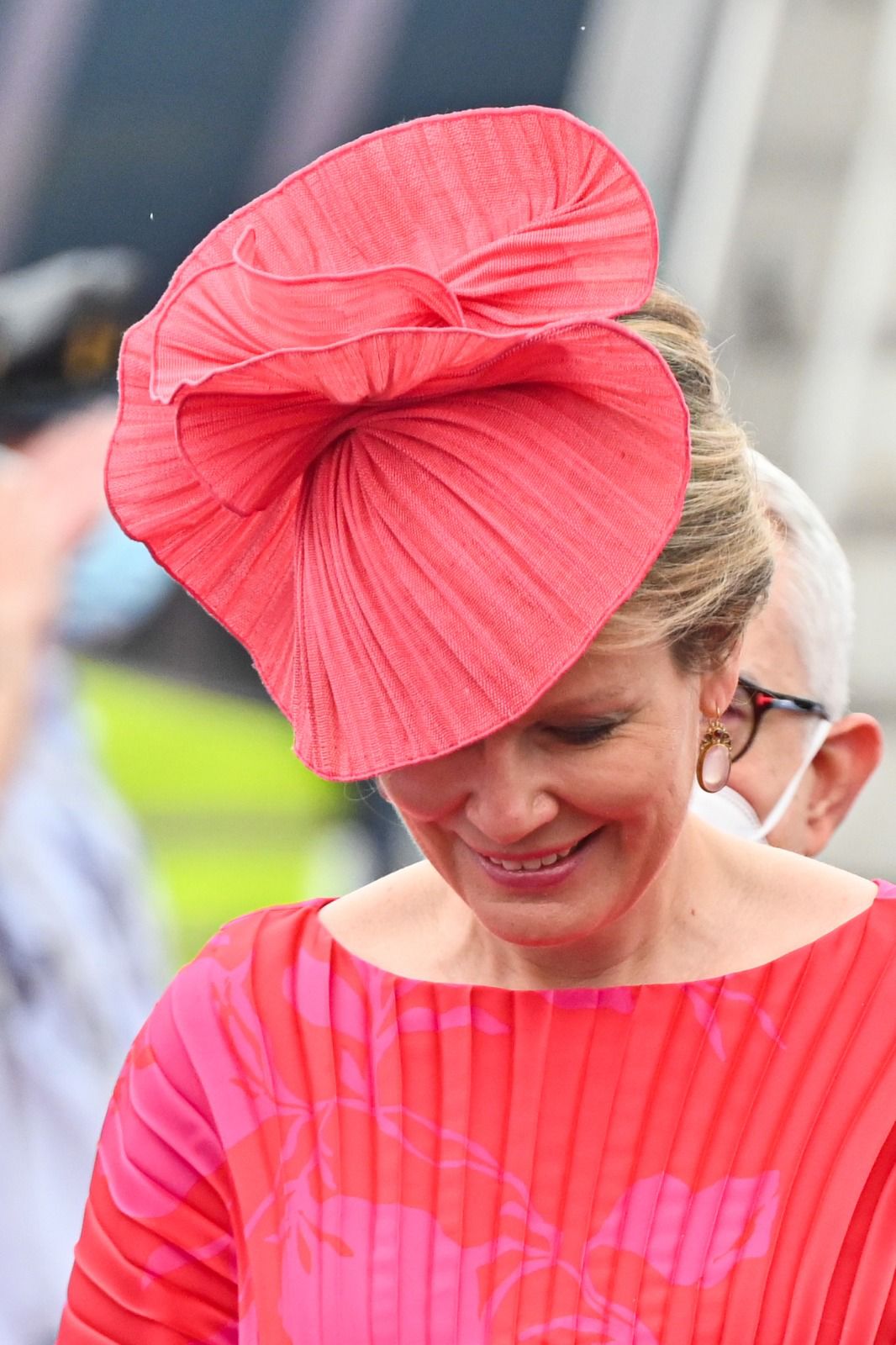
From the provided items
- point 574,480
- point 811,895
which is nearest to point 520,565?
point 574,480

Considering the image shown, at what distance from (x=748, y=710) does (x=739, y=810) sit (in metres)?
0.12

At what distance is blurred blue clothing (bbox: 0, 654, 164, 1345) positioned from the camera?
326 centimetres

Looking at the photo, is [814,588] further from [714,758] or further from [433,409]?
[433,409]

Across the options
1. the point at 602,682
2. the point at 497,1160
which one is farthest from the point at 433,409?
the point at 497,1160

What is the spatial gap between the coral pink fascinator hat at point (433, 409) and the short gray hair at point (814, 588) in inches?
25.2

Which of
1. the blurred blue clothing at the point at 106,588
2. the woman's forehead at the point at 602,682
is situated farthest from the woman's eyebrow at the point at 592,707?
the blurred blue clothing at the point at 106,588

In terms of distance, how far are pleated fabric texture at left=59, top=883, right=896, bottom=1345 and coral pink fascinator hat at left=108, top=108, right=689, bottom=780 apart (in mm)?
381

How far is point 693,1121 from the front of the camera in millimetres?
1468

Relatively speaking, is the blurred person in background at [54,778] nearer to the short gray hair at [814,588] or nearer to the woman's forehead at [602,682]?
the short gray hair at [814,588]

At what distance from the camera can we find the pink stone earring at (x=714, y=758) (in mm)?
1536

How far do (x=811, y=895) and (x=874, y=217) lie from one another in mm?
3285

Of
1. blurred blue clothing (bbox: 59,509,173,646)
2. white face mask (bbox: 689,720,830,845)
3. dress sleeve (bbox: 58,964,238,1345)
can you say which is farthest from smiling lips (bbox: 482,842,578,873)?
blurred blue clothing (bbox: 59,509,173,646)

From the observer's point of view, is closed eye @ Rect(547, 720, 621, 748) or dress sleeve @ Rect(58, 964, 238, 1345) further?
dress sleeve @ Rect(58, 964, 238, 1345)

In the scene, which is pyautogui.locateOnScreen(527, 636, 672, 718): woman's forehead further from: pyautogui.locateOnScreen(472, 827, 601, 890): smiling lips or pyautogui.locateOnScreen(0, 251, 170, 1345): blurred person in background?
pyautogui.locateOnScreen(0, 251, 170, 1345): blurred person in background
